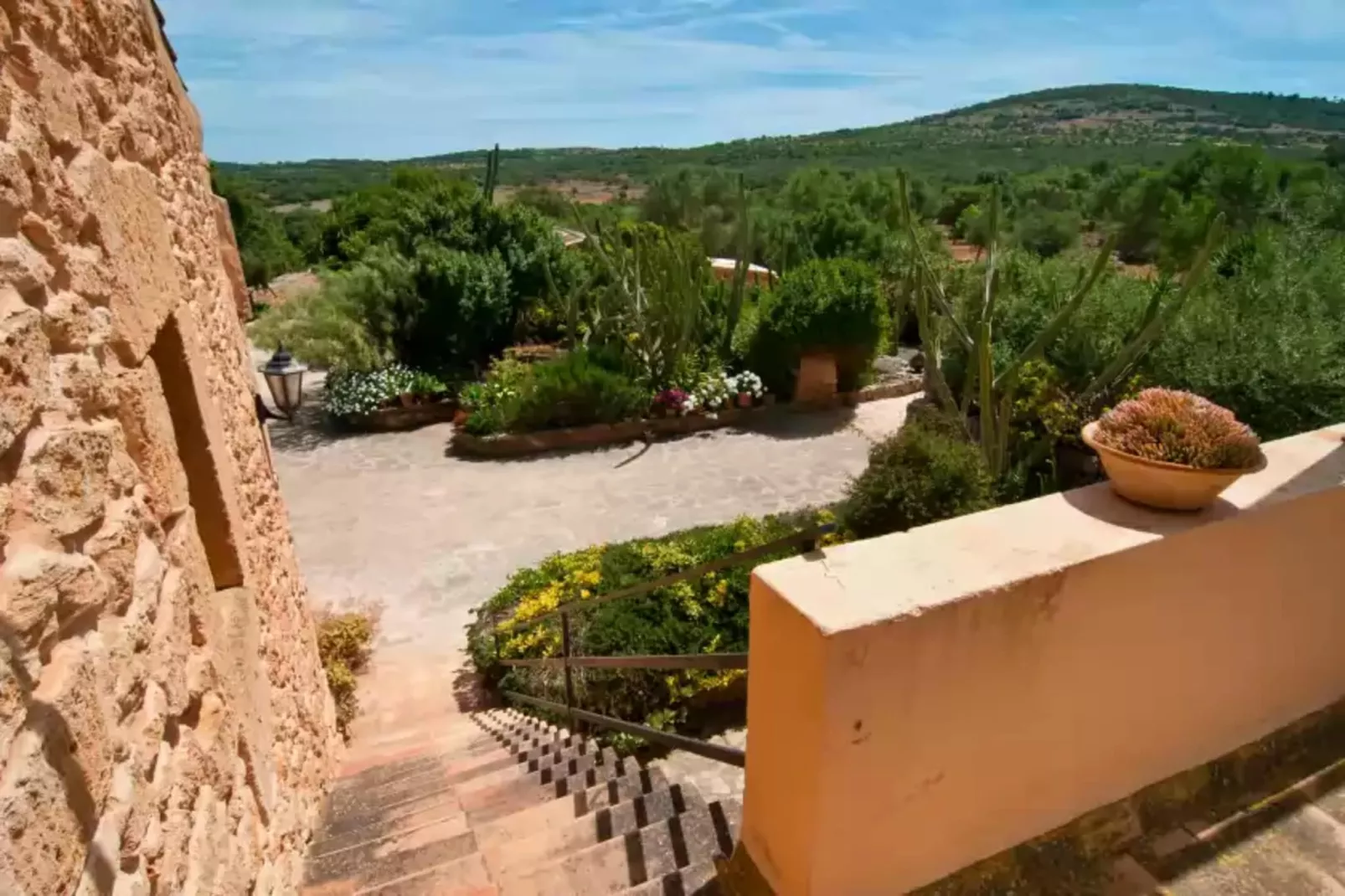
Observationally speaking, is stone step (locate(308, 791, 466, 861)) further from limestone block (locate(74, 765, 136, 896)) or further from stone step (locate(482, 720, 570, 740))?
limestone block (locate(74, 765, 136, 896))

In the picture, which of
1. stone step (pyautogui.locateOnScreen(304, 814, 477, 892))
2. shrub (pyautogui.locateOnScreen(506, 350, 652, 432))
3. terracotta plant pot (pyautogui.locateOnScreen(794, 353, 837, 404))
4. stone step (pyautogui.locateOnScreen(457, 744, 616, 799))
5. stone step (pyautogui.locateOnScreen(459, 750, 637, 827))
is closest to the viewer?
stone step (pyautogui.locateOnScreen(304, 814, 477, 892))

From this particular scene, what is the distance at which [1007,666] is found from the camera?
1.79 metres

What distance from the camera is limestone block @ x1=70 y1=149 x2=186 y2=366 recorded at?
70.1 inches

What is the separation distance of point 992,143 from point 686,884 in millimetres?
78315

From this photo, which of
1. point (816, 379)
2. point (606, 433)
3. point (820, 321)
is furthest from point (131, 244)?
point (816, 379)

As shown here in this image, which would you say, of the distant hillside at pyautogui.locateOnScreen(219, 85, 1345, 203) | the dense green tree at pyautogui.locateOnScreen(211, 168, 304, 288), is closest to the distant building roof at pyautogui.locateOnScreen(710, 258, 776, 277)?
the dense green tree at pyautogui.locateOnScreen(211, 168, 304, 288)

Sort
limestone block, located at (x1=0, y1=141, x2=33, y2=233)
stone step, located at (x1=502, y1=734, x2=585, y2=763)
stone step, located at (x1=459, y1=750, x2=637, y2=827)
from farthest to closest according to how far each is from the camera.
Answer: stone step, located at (x1=502, y1=734, x2=585, y2=763)
stone step, located at (x1=459, y1=750, x2=637, y2=827)
limestone block, located at (x1=0, y1=141, x2=33, y2=233)

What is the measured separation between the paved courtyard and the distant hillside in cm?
3347

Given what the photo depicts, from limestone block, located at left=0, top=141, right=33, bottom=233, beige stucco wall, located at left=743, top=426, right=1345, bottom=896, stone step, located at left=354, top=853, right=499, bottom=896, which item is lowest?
stone step, located at left=354, top=853, right=499, bottom=896

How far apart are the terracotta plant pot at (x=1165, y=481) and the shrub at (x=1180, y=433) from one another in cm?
2

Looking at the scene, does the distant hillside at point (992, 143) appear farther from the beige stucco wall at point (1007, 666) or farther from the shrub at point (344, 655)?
the beige stucco wall at point (1007, 666)

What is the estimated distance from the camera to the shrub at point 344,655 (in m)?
4.81

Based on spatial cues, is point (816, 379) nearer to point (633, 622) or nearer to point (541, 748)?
point (633, 622)

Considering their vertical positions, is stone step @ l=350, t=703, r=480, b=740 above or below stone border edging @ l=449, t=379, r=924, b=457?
below
